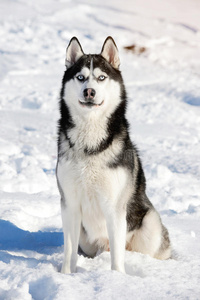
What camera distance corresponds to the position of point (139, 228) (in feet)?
10.2

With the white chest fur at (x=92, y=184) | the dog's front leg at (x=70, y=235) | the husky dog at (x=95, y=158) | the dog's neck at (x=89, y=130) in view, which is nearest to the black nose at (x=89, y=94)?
the husky dog at (x=95, y=158)

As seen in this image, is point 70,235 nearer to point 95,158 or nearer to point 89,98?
point 95,158

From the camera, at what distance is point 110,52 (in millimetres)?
2971

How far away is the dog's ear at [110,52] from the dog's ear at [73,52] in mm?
170

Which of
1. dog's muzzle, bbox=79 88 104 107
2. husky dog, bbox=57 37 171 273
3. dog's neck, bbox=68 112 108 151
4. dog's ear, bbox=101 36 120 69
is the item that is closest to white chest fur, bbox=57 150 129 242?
husky dog, bbox=57 37 171 273

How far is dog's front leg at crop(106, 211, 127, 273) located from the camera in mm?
2686

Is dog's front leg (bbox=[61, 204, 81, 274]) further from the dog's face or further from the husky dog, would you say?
the dog's face

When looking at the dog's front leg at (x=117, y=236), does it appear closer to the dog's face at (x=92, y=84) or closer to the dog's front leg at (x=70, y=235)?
the dog's front leg at (x=70, y=235)

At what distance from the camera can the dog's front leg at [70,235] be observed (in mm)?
2809

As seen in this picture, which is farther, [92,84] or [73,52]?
[73,52]

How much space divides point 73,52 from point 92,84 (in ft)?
1.48

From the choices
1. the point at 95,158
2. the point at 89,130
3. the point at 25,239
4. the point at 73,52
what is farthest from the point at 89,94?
the point at 25,239

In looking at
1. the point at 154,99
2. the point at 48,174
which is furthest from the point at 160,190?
the point at 154,99

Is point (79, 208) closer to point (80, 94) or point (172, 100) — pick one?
point (80, 94)
